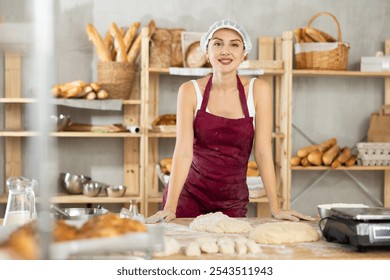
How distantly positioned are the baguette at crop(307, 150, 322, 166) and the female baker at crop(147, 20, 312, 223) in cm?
162

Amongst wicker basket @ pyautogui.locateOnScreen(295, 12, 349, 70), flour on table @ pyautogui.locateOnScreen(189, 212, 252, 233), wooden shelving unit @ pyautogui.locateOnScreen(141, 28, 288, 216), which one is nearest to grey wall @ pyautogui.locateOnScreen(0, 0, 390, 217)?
wooden shelving unit @ pyautogui.locateOnScreen(141, 28, 288, 216)

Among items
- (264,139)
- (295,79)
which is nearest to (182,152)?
(264,139)

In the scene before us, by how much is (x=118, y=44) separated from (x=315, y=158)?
172 centimetres

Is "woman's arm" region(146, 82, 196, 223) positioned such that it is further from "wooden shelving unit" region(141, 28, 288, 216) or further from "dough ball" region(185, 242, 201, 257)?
"wooden shelving unit" region(141, 28, 288, 216)

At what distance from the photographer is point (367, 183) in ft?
16.9

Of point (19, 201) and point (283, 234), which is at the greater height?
point (19, 201)

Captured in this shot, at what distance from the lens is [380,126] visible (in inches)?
191

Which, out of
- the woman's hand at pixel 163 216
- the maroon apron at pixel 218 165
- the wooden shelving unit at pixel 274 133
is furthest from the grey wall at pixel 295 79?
the woman's hand at pixel 163 216

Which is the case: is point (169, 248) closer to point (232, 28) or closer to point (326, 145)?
point (232, 28)

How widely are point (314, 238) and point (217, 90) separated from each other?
1163 mm

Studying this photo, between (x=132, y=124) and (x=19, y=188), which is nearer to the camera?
(x=19, y=188)
